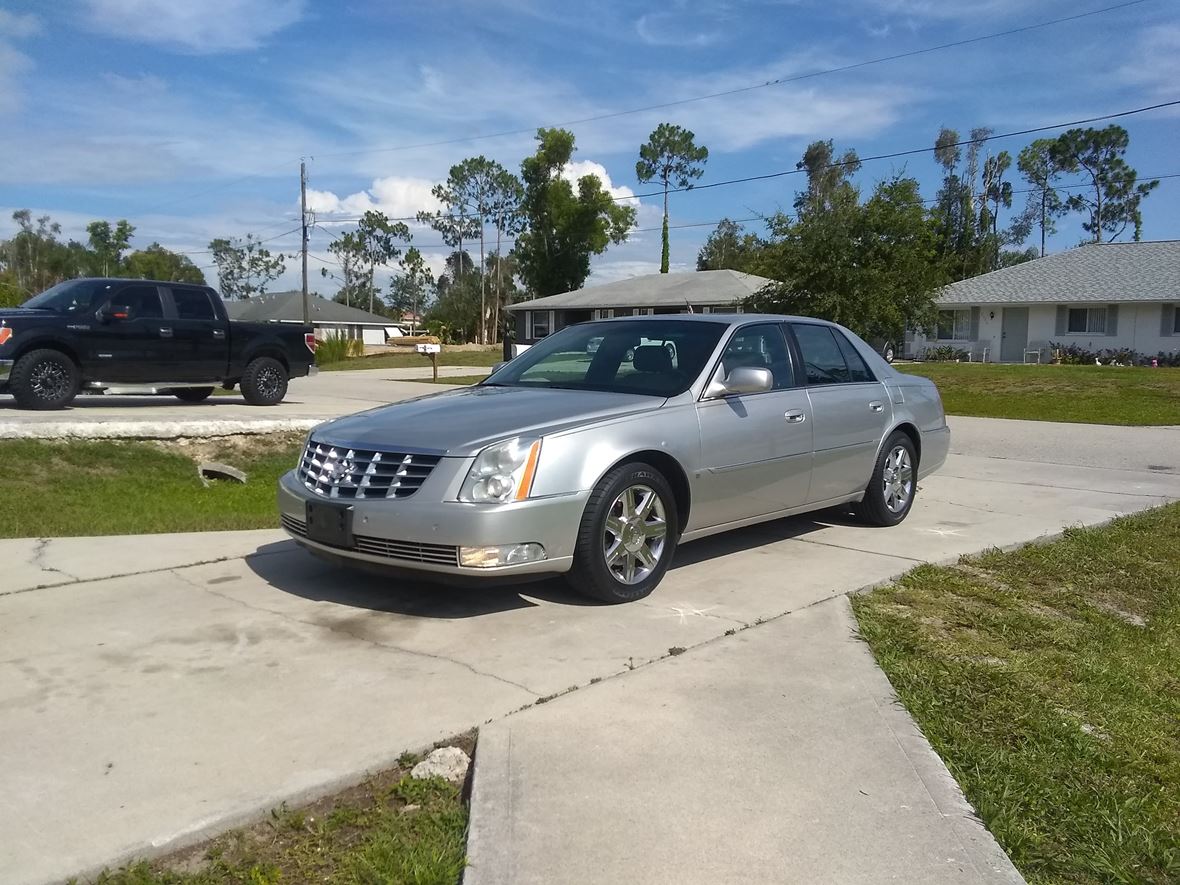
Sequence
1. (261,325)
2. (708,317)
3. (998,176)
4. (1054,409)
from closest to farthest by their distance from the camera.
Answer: (708,317) < (261,325) < (1054,409) < (998,176)

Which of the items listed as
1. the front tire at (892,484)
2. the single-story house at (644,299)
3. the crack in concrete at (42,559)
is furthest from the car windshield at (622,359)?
the single-story house at (644,299)

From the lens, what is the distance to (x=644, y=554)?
5.34 meters

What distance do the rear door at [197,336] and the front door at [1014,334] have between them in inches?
1278

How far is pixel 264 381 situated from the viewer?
14.9 metres

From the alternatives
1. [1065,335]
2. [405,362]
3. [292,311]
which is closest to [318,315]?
[292,311]

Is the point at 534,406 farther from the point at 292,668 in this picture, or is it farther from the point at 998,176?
the point at 998,176

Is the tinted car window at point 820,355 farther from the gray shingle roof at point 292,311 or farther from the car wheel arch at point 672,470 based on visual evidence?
the gray shingle roof at point 292,311

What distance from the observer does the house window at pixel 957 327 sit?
131 ft

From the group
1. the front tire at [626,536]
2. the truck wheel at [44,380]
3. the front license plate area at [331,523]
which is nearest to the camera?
the front license plate area at [331,523]

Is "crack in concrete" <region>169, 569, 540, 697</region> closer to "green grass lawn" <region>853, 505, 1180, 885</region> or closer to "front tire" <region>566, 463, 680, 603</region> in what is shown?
"front tire" <region>566, 463, 680, 603</region>

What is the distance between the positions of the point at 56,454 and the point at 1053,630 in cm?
821

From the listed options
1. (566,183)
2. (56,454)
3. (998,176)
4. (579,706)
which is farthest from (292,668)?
(998,176)

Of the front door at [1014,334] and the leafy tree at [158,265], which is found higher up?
the leafy tree at [158,265]

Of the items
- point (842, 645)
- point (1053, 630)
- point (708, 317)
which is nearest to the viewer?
point (842, 645)
